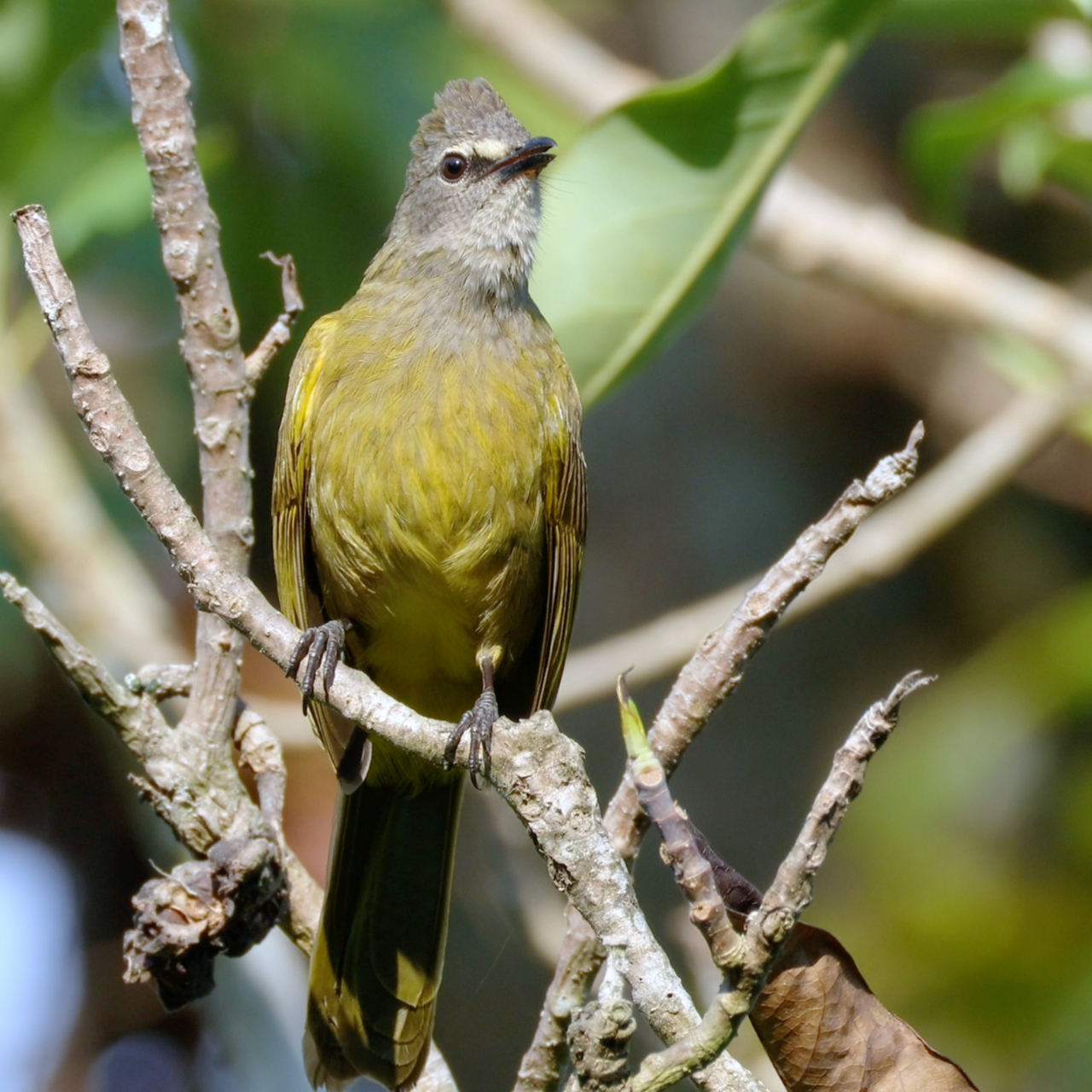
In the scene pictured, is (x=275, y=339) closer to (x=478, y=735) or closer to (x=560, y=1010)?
(x=478, y=735)

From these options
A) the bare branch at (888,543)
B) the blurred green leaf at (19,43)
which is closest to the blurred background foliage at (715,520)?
the blurred green leaf at (19,43)

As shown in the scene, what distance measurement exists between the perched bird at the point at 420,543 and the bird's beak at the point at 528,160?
0.35 metres

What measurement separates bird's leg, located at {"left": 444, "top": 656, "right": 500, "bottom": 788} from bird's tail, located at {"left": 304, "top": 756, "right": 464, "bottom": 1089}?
0.34 metres

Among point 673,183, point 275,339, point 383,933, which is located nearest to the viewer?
point 275,339

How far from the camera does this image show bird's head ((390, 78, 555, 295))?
150 inches

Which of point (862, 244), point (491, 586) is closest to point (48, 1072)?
point (491, 586)

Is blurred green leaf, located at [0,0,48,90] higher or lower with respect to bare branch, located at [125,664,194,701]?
higher

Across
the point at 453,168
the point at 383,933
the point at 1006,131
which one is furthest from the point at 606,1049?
the point at 1006,131

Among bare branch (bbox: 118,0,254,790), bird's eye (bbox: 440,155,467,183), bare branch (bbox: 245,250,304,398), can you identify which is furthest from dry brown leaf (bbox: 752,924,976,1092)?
bird's eye (bbox: 440,155,467,183)

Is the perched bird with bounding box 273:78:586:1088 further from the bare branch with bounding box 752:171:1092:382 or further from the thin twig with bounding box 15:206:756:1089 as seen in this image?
the bare branch with bounding box 752:171:1092:382

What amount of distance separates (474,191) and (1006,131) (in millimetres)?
1546

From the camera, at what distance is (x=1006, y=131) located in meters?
4.21

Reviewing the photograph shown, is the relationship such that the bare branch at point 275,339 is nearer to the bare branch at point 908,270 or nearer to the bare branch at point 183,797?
the bare branch at point 183,797

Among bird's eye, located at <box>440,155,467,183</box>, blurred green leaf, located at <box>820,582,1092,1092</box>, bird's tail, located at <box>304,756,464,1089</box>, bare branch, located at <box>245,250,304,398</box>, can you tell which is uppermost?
bird's eye, located at <box>440,155,467,183</box>
